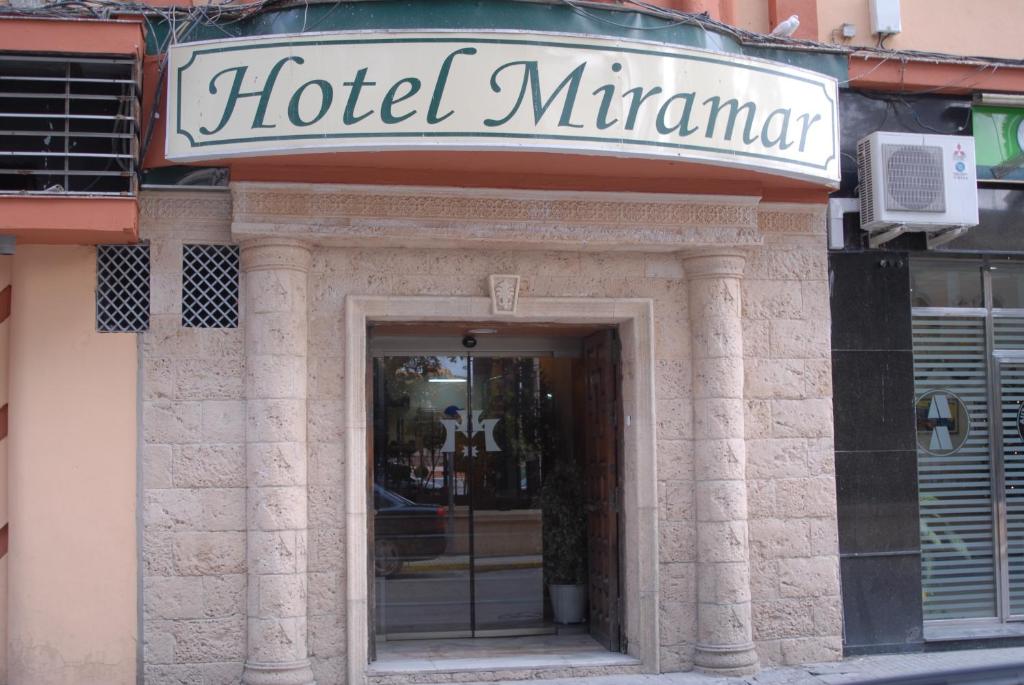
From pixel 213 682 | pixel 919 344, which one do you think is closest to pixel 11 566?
pixel 213 682

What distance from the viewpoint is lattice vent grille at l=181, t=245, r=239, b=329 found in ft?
25.9

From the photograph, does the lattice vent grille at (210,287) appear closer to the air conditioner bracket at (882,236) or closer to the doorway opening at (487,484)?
the doorway opening at (487,484)

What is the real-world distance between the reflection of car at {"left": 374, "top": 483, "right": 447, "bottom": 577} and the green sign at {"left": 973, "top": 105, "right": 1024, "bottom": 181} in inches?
219

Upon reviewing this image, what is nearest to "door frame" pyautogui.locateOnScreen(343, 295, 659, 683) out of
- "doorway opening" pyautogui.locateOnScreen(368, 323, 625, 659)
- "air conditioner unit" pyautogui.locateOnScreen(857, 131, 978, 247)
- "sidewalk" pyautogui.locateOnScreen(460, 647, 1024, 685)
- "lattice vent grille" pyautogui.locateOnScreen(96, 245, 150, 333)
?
"sidewalk" pyautogui.locateOnScreen(460, 647, 1024, 685)

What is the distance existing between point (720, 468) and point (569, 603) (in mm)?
2332

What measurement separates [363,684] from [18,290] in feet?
12.1

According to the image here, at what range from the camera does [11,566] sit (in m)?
7.51

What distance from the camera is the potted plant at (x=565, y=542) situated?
9.88 m

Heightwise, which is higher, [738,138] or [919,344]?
[738,138]

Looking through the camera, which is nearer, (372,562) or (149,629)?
(149,629)

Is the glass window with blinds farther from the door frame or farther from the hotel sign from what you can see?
the hotel sign

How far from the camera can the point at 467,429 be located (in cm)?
1005

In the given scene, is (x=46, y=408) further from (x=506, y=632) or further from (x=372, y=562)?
(x=506, y=632)

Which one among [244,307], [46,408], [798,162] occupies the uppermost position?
[798,162]
